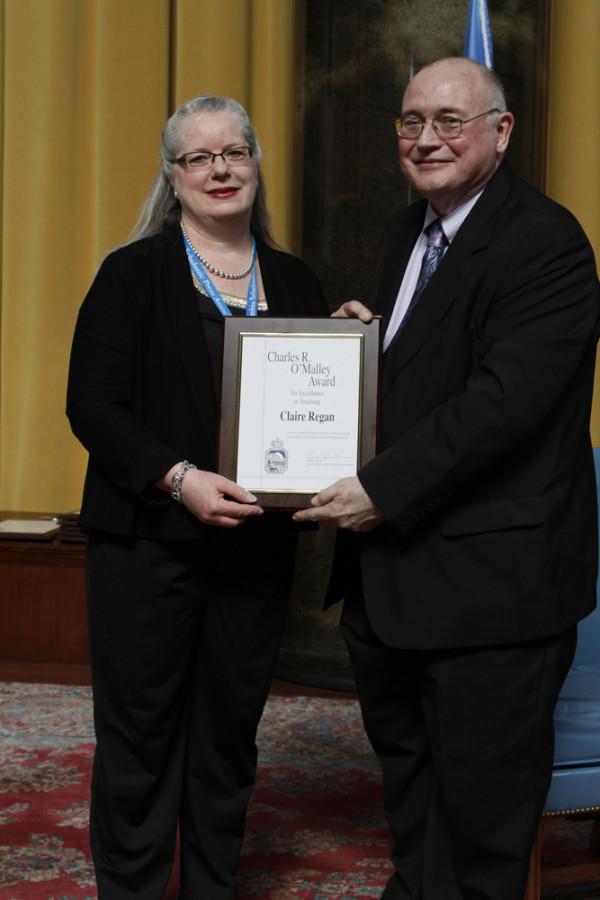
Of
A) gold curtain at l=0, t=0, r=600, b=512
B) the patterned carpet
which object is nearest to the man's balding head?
the patterned carpet

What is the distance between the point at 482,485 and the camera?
2184 millimetres

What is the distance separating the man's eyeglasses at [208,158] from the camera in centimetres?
241

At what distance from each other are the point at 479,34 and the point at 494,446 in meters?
1.40

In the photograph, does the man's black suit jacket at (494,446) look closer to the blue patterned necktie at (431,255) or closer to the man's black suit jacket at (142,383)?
the blue patterned necktie at (431,255)

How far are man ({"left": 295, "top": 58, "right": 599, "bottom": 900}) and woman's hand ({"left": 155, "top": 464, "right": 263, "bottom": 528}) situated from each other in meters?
0.11

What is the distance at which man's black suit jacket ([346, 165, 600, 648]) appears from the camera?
2113mm

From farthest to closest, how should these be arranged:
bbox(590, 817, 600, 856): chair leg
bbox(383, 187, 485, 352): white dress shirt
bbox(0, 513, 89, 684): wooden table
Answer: bbox(0, 513, 89, 684): wooden table → bbox(590, 817, 600, 856): chair leg → bbox(383, 187, 485, 352): white dress shirt

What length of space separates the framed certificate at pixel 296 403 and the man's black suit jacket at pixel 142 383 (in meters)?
0.11

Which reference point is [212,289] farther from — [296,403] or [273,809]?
[273,809]

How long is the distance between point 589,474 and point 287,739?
1.97 metres

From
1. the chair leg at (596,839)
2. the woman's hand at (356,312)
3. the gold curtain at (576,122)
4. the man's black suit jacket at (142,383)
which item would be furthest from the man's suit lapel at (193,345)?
the gold curtain at (576,122)

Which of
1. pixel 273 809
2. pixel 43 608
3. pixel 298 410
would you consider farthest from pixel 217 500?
pixel 43 608

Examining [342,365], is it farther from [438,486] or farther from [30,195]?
[30,195]

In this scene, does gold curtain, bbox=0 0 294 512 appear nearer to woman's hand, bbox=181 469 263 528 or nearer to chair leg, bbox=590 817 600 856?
chair leg, bbox=590 817 600 856
